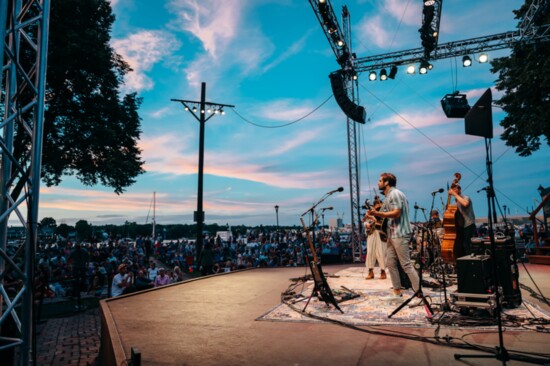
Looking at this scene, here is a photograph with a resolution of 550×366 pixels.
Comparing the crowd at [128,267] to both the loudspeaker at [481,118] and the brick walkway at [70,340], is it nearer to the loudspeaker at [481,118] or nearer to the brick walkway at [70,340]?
the brick walkway at [70,340]

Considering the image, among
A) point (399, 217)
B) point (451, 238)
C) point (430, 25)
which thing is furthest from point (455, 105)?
point (399, 217)

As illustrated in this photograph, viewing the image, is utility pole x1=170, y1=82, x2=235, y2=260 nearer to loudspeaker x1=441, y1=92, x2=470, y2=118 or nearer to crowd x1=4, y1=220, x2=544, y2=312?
crowd x1=4, y1=220, x2=544, y2=312

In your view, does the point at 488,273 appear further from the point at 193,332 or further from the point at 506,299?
the point at 193,332

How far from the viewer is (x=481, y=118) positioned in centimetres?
343

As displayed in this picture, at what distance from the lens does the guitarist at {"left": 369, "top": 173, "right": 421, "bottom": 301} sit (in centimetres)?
504

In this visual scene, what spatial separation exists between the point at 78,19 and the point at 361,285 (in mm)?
13858

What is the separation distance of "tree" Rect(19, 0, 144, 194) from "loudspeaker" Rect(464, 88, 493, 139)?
1326cm

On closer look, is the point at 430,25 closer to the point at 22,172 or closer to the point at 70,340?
the point at 22,172

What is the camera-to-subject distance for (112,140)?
14141 mm

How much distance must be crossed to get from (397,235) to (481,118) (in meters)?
2.33

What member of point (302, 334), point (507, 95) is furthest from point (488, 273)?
point (507, 95)

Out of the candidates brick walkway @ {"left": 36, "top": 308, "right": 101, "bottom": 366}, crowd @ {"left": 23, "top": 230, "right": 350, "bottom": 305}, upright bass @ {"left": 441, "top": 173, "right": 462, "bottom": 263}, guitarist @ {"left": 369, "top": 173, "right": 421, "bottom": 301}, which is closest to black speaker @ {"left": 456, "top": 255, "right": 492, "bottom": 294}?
guitarist @ {"left": 369, "top": 173, "right": 421, "bottom": 301}

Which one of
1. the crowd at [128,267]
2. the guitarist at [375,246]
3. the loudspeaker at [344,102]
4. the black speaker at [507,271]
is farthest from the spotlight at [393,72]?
the black speaker at [507,271]

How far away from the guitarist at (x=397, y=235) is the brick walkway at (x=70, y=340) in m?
5.67
